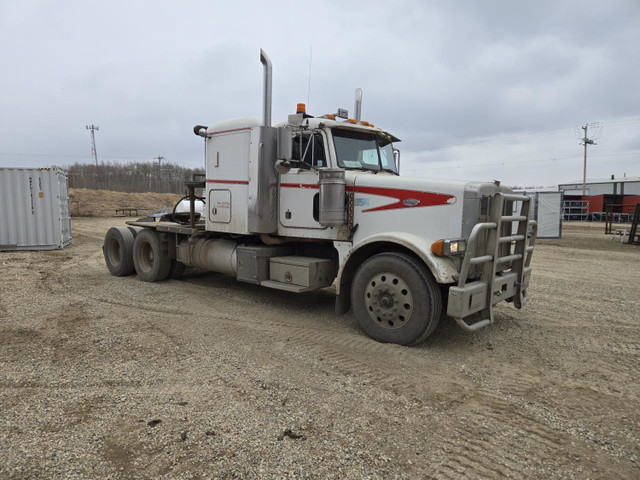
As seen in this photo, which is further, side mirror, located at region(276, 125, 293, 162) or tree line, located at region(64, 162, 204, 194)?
tree line, located at region(64, 162, 204, 194)

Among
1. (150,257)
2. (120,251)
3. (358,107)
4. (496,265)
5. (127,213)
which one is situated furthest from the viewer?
(127,213)

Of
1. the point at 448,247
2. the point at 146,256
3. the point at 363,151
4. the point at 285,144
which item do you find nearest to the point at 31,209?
the point at 146,256

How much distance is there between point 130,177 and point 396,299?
2002 inches

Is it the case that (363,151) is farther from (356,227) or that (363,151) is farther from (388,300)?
(388,300)

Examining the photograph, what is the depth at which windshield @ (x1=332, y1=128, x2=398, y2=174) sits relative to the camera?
19.4 feet

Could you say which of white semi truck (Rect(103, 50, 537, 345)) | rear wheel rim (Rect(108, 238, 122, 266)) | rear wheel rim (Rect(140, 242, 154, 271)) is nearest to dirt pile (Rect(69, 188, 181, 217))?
rear wheel rim (Rect(108, 238, 122, 266))

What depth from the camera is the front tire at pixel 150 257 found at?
8.38 metres

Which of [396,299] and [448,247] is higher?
[448,247]

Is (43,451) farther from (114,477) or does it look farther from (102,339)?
(102,339)

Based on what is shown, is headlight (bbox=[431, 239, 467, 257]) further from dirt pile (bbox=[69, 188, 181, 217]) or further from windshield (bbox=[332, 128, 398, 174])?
dirt pile (bbox=[69, 188, 181, 217])

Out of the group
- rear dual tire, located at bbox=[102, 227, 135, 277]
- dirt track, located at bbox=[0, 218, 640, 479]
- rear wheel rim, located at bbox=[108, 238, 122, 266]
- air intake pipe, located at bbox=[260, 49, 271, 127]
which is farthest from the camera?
rear wheel rim, located at bbox=[108, 238, 122, 266]

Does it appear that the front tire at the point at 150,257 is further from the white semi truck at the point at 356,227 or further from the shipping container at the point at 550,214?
the shipping container at the point at 550,214

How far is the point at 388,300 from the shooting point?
4.90 metres

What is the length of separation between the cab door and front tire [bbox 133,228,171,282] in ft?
11.0
